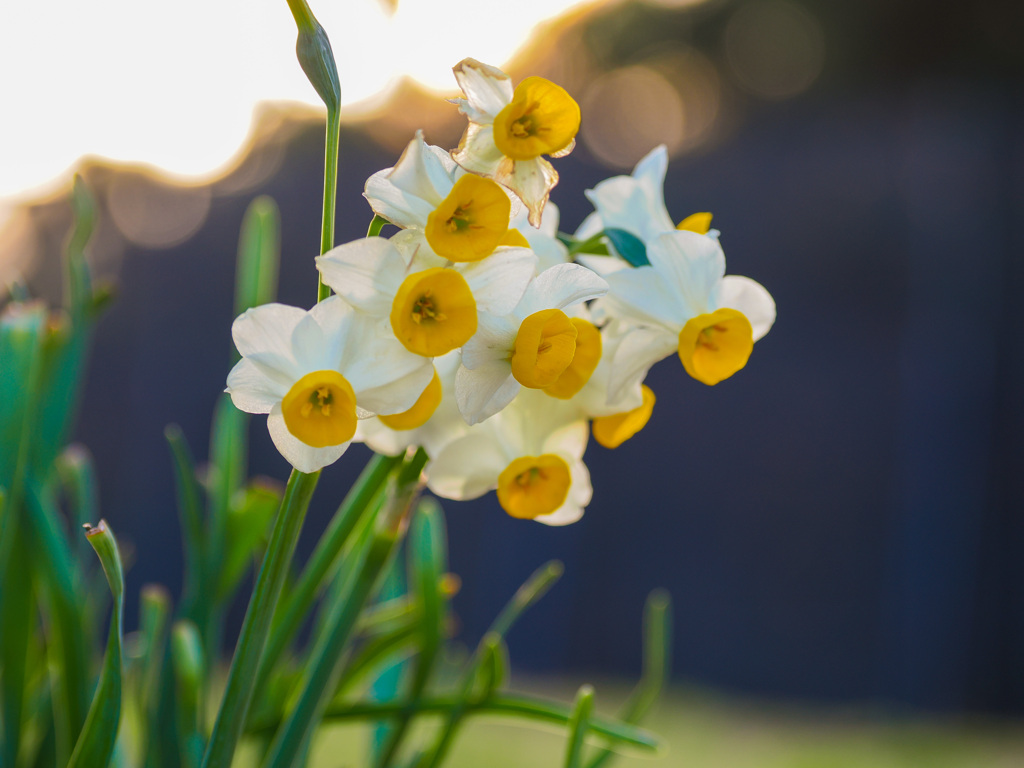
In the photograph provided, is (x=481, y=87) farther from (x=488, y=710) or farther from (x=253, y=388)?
(x=488, y=710)


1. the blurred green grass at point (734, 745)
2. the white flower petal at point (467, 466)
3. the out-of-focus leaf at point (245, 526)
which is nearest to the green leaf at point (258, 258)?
the out-of-focus leaf at point (245, 526)

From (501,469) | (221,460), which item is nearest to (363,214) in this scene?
(221,460)

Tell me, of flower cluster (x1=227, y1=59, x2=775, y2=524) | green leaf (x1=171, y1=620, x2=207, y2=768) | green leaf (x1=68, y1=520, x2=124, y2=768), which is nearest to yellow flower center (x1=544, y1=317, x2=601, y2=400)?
flower cluster (x1=227, y1=59, x2=775, y2=524)

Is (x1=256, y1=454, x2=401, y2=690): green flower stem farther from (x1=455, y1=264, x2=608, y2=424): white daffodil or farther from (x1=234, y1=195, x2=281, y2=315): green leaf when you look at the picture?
(x1=234, y1=195, x2=281, y2=315): green leaf

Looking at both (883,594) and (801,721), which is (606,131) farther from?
(801,721)

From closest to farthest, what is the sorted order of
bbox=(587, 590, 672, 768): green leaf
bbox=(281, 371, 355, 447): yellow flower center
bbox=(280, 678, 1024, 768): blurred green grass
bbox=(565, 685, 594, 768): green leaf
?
bbox=(281, 371, 355, 447): yellow flower center
bbox=(565, 685, 594, 768): green leaf
bbox=(587, 590, 672, 768): green leaf
bbox=(280, 678, 1024, 768): blurred green grass

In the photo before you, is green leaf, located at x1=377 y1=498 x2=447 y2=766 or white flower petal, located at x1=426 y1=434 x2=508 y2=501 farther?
green leaf, located at x1=377 y1=498 x2=447 y2=766

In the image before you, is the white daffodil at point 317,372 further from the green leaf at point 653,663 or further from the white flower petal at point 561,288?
the green leaf at point 653,663
